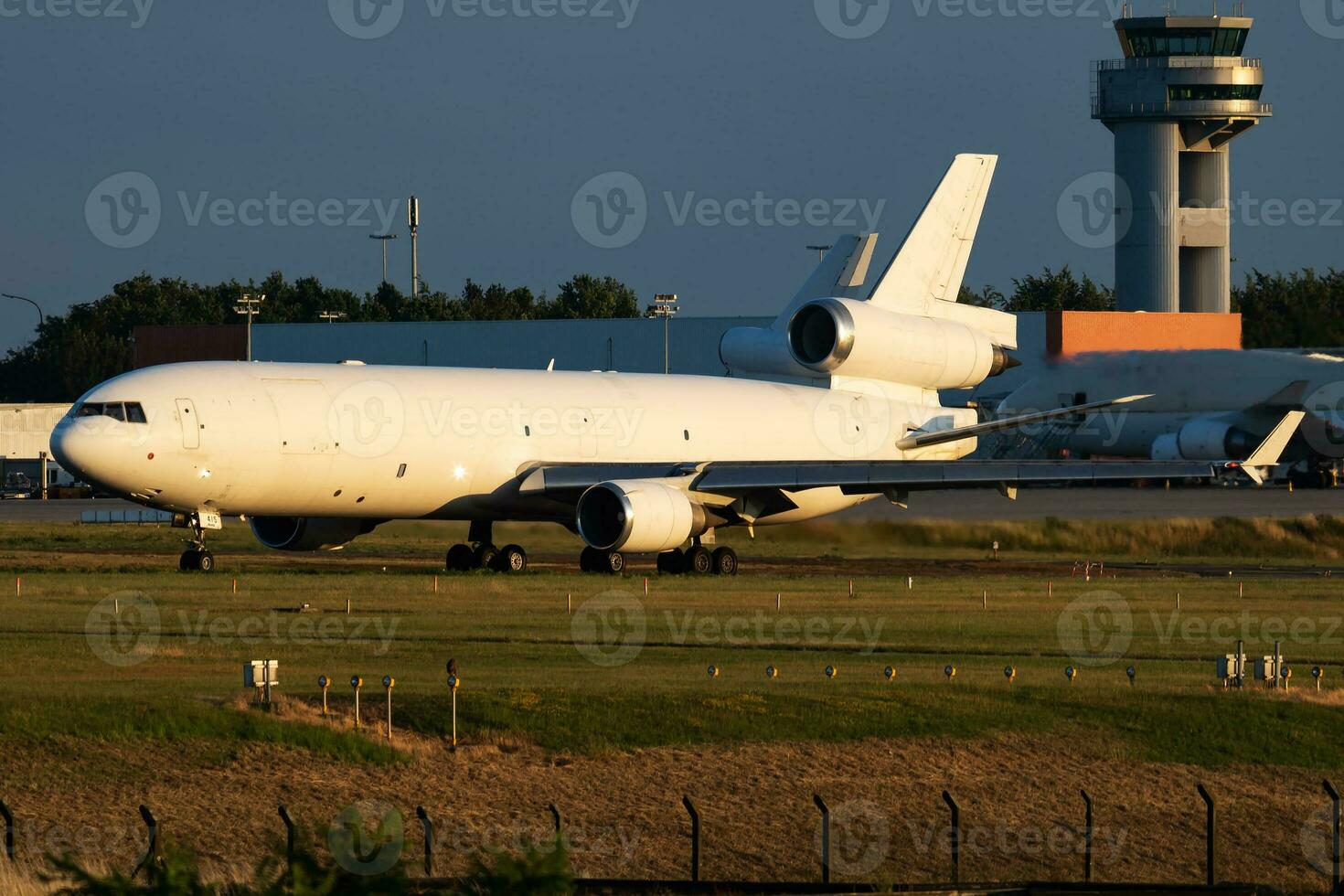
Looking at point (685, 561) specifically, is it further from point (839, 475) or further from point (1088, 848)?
point (1088, 848)

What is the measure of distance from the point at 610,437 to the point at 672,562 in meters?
3.19

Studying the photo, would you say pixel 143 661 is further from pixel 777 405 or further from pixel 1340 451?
pixel 1340 451

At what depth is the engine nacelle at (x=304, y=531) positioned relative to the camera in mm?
41688

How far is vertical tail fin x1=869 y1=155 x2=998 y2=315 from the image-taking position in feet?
158

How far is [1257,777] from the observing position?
2345cm

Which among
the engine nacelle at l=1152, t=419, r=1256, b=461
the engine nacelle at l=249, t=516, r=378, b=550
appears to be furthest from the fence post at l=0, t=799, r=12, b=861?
the engine nacelle at l=1152, t=419, r=1256, b=461

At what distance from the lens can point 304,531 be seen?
41719 mm

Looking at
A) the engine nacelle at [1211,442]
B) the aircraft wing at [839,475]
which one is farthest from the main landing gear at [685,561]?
the engine nacelle at [1211,442]

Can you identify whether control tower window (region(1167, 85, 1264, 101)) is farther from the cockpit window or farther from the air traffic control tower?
the cockpit window

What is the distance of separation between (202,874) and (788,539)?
29.2 metres

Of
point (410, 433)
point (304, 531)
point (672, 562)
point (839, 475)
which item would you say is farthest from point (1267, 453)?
point (304, 531)

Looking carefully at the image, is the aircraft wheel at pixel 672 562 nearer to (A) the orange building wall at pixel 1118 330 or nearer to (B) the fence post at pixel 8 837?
(B) the fence post at pixel 8 837

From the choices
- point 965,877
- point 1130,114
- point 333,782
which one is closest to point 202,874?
point 333,782

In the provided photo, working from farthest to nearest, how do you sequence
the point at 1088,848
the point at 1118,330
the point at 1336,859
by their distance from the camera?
the point at 1118,330, the point at 1336,859, the point at 1088,848
